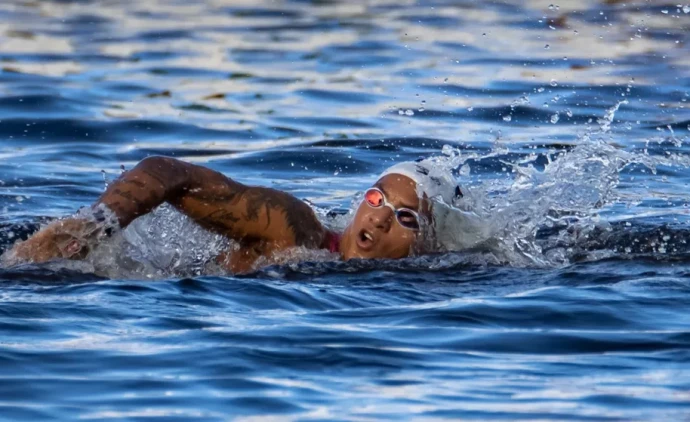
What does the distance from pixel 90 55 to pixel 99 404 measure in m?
13.3

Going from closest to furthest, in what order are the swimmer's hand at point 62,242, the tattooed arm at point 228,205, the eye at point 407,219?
the swimmer's hand at point 62,242 < the tattooed arm at point 228,205 < the eye at point 407,219

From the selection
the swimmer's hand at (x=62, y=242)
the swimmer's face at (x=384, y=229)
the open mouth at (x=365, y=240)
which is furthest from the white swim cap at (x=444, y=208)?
the swimmer's hand at (x=62, y=242)

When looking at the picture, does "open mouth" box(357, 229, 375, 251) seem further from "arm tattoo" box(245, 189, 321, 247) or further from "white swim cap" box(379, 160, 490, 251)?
"white swim cap" box(379, 160, 490, 251)

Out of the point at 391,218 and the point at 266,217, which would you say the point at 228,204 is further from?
the point at 391,218

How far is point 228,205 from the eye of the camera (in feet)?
26.8

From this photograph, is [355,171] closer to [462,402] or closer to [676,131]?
[676,131]

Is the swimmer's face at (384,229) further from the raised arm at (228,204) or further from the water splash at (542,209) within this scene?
the water splash at (542,209)

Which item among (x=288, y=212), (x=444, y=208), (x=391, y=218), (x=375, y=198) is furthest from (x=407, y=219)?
(x=288, y=212)

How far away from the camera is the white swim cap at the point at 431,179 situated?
8.41 m

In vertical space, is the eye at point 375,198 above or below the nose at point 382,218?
above

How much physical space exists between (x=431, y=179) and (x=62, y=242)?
6.95 ft

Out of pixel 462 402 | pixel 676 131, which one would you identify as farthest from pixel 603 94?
pixel 462 402

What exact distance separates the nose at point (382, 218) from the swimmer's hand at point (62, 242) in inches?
60.2

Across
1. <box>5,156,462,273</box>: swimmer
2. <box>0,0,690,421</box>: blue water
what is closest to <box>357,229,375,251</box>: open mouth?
<box>5,156,462,273</box>: swimmer
